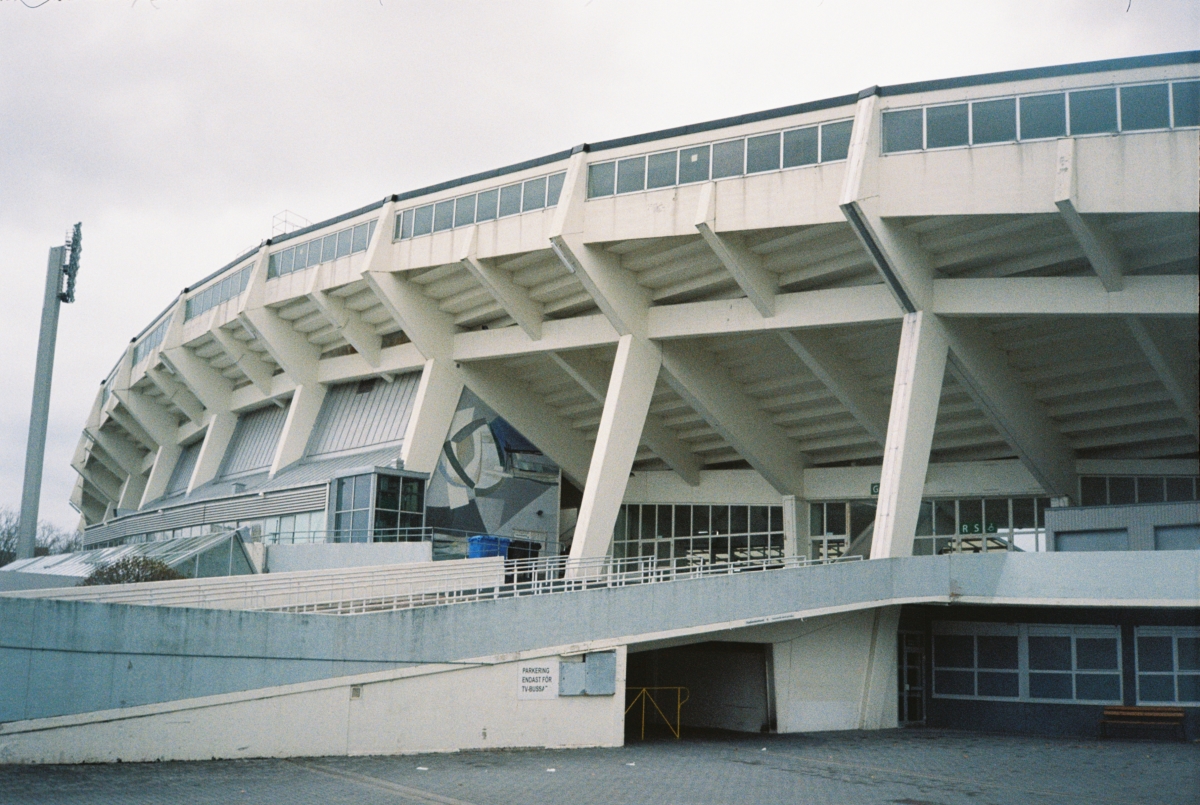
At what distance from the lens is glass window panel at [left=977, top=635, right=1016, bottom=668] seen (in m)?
27.1

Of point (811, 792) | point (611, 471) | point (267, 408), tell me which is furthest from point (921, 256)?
point (267, 408)

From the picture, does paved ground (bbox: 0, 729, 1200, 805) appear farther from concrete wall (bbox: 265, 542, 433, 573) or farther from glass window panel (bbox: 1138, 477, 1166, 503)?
concrete wall (bbox: 265, 542, 433, 573)

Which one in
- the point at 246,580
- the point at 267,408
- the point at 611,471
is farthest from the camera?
the point at 267,408

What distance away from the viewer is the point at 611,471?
29.7 metres

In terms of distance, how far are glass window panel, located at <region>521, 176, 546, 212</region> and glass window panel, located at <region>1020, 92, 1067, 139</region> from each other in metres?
12.1

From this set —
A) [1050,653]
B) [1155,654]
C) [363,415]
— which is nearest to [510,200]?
[363,415]

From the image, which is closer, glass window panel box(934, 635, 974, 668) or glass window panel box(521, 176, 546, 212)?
glass window panel box(934, 635, 974, 668)

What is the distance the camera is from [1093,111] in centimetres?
2261

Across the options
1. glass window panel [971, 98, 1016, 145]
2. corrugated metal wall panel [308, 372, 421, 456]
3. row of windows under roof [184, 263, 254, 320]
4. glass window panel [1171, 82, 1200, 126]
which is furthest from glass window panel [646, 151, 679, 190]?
row of windows under roof [184, 263, 254, 320]

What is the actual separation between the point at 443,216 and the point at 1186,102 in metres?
18.8

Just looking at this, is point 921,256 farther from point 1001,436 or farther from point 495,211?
point 495,211

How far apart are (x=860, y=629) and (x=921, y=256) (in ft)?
27.9

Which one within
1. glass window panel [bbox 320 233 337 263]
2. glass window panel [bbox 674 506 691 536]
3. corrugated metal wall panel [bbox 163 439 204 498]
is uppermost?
glass window panel [bbox 320 233 337 263]

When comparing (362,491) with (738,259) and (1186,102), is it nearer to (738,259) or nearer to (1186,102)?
(738,259)
